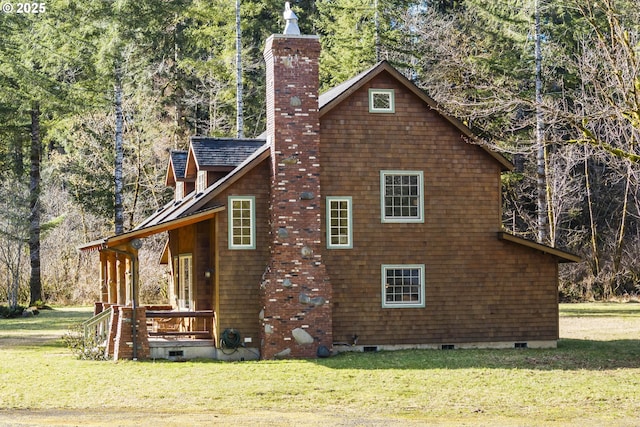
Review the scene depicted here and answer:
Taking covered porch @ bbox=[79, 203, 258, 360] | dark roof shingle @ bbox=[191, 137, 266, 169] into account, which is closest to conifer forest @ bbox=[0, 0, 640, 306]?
dark roof shingle @ bbox=[191, 137, 266, 169]

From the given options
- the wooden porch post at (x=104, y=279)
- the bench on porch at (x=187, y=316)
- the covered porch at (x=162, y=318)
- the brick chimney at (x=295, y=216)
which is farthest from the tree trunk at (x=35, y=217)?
the brick chimney at (x=295, y=216)

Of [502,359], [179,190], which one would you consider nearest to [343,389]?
[502,359]

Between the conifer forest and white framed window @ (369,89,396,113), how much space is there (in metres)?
11.3

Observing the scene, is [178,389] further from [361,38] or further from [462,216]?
[361,38]

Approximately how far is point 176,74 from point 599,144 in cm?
3109

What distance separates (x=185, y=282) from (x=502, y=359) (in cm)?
855

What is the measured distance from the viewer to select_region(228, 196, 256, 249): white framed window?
21.8 meters

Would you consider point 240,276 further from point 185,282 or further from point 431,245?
point 431,245

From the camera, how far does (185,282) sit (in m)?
24.7

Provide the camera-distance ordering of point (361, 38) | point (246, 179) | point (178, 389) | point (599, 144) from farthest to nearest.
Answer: point (361, 38), point (246, 179), point (599, 144), point (178, 389)

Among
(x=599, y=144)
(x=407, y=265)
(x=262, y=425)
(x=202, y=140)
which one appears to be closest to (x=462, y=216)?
(x=407, y=265)

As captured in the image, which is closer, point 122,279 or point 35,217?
point 122,279

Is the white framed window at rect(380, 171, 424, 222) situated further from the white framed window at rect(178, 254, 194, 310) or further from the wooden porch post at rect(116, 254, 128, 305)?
the wooden porch post at rect(116, 254, 128, 305)

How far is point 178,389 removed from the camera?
16.5 m
